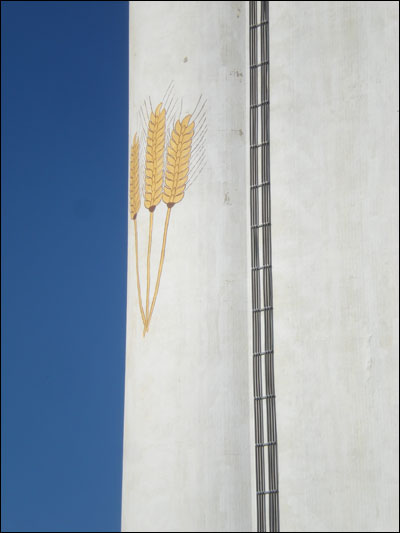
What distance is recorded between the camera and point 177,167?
4180mm

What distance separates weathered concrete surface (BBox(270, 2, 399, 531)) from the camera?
3434 mm

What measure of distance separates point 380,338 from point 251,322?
71cm

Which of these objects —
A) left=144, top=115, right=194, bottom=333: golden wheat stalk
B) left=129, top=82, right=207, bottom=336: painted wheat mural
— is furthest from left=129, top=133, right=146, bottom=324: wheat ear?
left=144, top=115, right=194, bottom=333: golden wheat stalk

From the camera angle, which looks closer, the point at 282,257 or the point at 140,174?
the point at 282,257

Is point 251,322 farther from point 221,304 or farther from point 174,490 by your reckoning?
point 174,490

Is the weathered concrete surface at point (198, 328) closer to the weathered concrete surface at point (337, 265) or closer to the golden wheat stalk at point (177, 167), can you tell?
the golden wheat stalk at point (177, 167)

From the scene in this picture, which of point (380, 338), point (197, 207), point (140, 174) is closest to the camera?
point (380, 338)

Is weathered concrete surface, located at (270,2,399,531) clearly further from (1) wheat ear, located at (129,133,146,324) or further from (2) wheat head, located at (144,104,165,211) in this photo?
(1) wheat ear, located at (129,133,146,324)

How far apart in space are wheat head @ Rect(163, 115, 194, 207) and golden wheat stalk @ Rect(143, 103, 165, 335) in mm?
53

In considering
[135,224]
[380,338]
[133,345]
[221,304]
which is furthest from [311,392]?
[135,224]

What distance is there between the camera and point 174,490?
3.85 metres

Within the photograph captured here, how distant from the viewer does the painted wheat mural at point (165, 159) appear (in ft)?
13.6

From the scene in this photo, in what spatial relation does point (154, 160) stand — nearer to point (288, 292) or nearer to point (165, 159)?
point (165, 159)

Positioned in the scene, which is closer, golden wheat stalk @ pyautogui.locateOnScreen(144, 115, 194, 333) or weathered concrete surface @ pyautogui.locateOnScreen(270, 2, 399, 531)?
weathered concrete surface @ pyautogui.locateOnScreen(270, 2, 399, 531)
